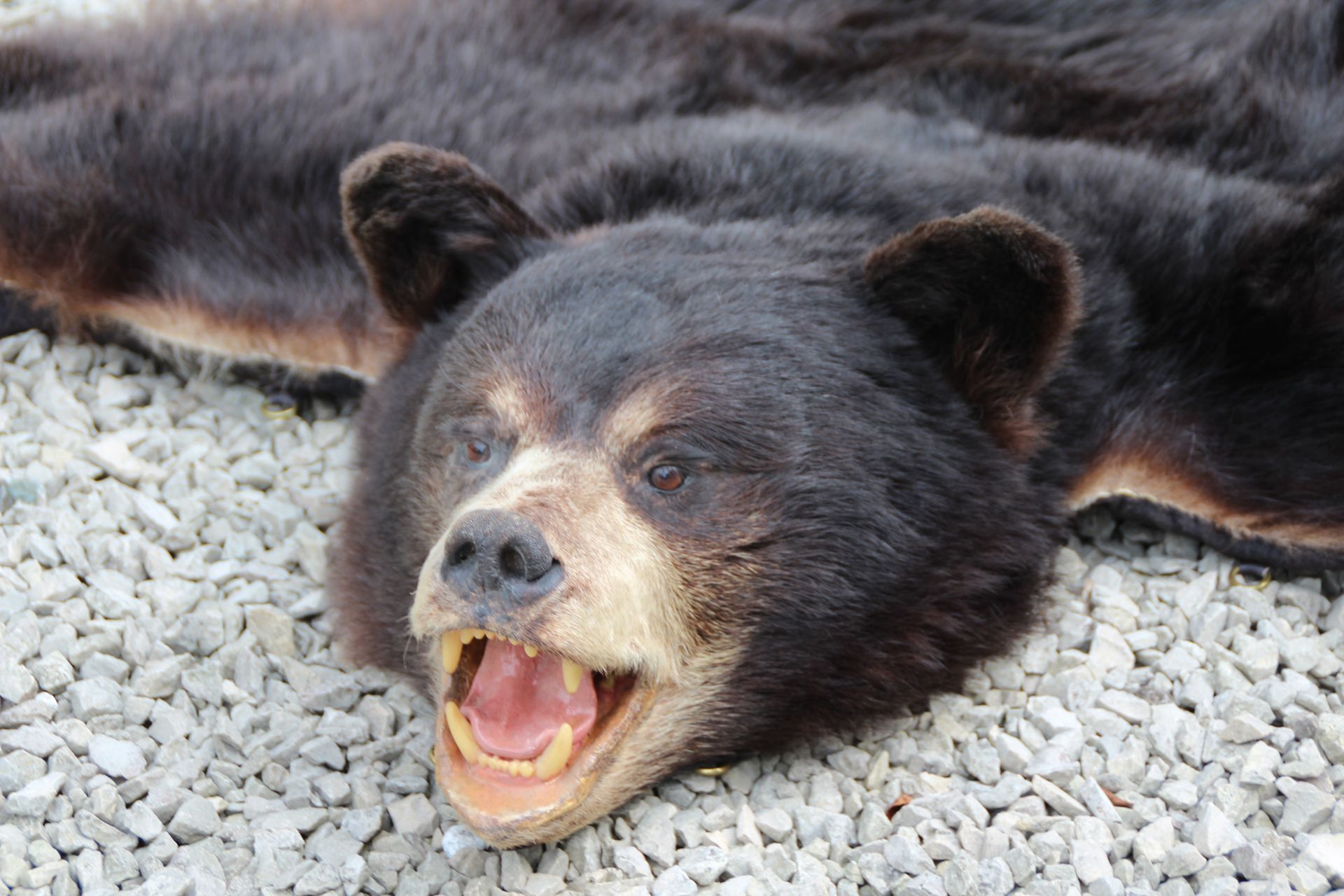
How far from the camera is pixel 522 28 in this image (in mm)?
6141

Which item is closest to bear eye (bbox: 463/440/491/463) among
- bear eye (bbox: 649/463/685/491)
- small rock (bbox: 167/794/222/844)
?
bear eye (bbox: 649/463/685/491)

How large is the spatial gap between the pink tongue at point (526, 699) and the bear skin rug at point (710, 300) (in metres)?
0.01

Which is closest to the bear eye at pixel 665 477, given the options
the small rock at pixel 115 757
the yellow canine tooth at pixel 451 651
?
the yellow canine tooth at pixel 451 651

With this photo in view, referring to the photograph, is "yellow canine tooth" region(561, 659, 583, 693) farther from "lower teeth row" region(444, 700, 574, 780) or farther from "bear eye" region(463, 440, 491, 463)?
"bear eye" region(463, 440, 491, 463)

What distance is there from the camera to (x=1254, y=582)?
4492 mm

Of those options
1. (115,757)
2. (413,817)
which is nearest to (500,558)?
(413,817)

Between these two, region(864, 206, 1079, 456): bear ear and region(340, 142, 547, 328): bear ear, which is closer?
region(864, 206, 1079, 456): bear ear

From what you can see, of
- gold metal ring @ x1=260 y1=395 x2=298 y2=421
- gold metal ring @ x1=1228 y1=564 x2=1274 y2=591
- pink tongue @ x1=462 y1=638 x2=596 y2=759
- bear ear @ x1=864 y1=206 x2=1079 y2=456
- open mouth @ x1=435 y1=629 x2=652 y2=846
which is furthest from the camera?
gold metal ring @ x1=260 y1=395 x2=298 y2=421

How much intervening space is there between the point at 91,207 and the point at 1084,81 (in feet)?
12.0

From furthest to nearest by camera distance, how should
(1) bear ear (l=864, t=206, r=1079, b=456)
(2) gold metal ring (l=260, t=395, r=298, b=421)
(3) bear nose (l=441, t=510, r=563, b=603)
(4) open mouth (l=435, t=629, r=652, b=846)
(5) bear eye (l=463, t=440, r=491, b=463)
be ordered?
(2) gold metal ring (l=260, t=395, r=298, b=421) → (5) bear eye (l=463, t=440, r=491, b=463) → (1) bear ear (l=864, t=206, r=1079, b=456) → (4) open mouth (l=435, t=629, r=652, b=846) → (3) bear nose (l=441, t=510, r=563, b=603)

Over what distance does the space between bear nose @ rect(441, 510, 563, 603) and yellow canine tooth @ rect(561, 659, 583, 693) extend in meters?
0.33

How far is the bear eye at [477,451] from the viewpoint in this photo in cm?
388

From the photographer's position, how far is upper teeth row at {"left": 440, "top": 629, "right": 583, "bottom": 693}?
3.53 meters

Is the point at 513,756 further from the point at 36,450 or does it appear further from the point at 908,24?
the point at 908,24
